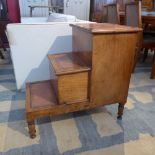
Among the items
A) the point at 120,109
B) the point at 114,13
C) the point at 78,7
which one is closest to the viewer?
the point at 120,109

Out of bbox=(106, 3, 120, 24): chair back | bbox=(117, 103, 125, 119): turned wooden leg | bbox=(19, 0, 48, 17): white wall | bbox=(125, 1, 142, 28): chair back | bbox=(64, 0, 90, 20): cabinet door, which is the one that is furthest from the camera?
bbox=(64, 0, 90, 20): cabinet door

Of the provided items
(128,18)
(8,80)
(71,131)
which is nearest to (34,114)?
(71,131)

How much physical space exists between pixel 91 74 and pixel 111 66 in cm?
15

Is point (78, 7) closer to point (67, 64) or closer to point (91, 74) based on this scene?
point (67, 64)

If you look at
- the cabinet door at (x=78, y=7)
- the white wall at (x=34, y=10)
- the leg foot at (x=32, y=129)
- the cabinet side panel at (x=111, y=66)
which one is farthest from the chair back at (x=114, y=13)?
the white wall at (x=34, y=10)

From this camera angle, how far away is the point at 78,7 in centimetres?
530

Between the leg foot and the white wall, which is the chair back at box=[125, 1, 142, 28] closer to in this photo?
the leg foot

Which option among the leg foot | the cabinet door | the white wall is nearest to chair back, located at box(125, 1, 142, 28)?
the leg foot

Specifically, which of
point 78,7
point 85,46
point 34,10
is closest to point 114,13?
point 85,46

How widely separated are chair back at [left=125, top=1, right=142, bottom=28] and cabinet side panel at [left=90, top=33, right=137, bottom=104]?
1079 mm

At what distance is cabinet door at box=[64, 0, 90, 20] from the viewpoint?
17.0ft

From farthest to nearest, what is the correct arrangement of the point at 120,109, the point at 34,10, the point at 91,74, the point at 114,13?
the point at 34,10 < the point at 114,13 < the point at 120,109 < the point at 91,74

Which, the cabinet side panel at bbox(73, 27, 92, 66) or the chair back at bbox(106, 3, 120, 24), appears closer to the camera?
the cabinet side panel at bbox(73, 27, 92, 66)

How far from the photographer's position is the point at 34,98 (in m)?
1.31
